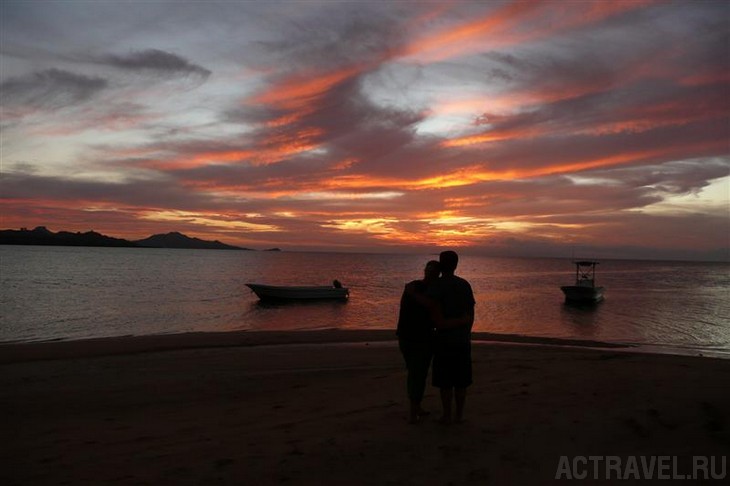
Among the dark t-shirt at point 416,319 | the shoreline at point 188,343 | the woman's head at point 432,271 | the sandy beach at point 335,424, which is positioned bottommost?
the shoreline at point 188,343

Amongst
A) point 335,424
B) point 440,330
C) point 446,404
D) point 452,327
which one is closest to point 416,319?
point 440,330

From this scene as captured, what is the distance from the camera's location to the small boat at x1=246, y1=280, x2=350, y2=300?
39.0m

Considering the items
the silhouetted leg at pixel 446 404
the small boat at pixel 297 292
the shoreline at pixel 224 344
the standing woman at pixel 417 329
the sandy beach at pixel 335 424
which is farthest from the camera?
the small boat at pixel 297 292

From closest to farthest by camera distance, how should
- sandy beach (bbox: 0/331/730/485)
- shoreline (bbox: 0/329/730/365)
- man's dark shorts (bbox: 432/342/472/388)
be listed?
sandy beach (bbox: 0/331/730/485)
man's dark shorts (bbox: 432/342/472/388)
shoreline (bbox: 0/329/730/365)

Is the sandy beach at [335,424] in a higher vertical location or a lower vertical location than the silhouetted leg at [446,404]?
lower

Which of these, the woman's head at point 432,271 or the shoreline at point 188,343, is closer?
the woman's head at point 432,271

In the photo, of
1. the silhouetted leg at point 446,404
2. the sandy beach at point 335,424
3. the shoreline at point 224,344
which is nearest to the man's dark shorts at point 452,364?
the silhouetted leg at point 446,404

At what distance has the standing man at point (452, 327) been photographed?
5.92 metres

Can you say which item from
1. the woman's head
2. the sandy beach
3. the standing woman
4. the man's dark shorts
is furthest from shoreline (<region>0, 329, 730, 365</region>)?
the woman's head

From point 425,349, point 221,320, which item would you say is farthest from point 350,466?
point 221,320

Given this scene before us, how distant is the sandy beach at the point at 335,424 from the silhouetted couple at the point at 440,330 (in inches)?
21.3

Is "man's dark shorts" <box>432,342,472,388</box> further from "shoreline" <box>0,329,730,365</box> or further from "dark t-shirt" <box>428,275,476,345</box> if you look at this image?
"shoreline" <box>0,329,730,365</box>

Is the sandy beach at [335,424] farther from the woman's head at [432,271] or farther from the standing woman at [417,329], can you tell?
the woman's head at [432,271]

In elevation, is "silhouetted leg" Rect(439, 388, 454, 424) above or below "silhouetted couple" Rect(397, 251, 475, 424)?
below
